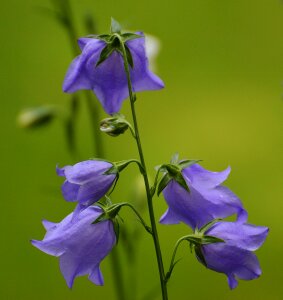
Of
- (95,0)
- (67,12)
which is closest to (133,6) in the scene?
(95,0)

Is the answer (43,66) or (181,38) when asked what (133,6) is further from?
(43,66)

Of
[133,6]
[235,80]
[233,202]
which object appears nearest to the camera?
[233,202]

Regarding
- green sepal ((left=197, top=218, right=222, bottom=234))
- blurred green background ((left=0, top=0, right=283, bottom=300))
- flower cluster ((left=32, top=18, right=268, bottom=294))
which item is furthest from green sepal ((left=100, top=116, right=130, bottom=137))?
blurred green background ((left=0, top=0, right=283, bottom=300))

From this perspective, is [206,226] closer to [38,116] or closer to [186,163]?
[186,163]

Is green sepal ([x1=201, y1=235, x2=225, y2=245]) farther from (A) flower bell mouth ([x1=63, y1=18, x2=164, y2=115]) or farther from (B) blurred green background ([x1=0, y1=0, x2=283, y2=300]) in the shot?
(B) blurred green background ([x1=0, y1=0, x2=283, y2=300])

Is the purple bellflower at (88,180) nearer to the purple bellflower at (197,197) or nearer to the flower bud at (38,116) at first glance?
the purple bellflower at (197,197)

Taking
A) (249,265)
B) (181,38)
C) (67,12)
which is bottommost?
(181,38)

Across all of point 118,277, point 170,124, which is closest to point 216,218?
point 118,277

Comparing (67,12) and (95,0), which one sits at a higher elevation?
(67,12)

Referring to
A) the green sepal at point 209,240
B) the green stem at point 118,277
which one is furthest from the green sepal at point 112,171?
the green stem at point 118,277
